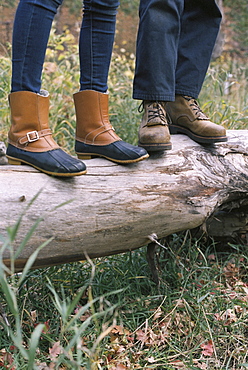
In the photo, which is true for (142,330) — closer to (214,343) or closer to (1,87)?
(214,343)

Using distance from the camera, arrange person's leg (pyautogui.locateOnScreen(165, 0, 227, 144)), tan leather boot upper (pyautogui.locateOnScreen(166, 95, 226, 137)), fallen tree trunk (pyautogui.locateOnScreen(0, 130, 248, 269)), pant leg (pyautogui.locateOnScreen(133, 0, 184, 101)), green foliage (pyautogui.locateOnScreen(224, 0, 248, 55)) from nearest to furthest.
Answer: fallen tree trunk (pyautogui.locateOnScreen(0, 130, 248, 269)) → pant leg (pyautogui.locateOnScreen(133, 0, 184, 101)) → tan leather boot upper (pyautogui.locateOnScreen(166, 95, 226, 137)) → person's leg (pyautogui.locateOnScreen(165, 0, 227, 144)) → green foliage (pyautogui.locateOnScreen(224, 0, 248, 55))

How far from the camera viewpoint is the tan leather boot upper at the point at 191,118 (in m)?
2.39

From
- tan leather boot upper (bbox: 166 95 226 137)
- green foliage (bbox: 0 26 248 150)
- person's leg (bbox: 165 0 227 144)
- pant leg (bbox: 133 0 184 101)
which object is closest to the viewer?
pant leg (bbox: 133 0 184 101)

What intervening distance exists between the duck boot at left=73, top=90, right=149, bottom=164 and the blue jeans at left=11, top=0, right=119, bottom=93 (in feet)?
0.20

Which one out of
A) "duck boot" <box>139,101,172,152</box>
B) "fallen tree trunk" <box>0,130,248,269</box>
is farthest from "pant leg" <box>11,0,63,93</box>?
"duck boot" <box>139,101,172,152</box>

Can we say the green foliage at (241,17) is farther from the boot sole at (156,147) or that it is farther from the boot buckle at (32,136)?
the boot buckle at (32,136)

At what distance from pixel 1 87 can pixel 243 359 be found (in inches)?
118

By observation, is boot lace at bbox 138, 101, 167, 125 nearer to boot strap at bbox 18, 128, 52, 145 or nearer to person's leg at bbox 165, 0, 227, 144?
person's leg at bbox 165, 0, 227, 144

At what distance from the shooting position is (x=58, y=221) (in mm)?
1774

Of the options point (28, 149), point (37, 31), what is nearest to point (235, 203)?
point (28, 149)

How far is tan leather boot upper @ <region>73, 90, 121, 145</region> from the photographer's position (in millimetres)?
2102

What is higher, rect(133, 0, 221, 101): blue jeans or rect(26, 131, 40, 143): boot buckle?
rect(133, 0, 221, 101): blue jeans

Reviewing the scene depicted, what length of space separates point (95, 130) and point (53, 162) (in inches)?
14.9

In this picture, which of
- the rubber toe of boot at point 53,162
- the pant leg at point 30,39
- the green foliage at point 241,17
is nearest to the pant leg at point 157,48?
the pant leg at point 30,39
